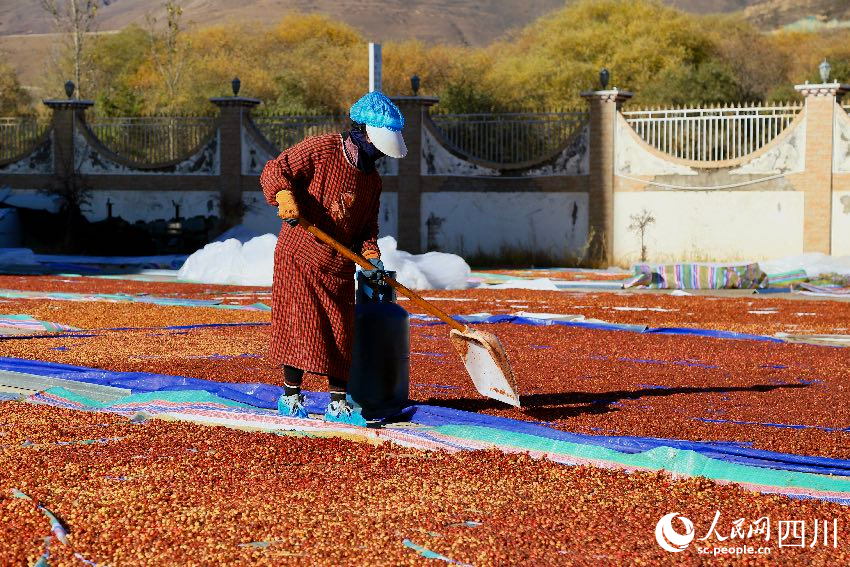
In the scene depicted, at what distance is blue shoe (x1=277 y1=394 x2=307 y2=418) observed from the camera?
6.89 metres

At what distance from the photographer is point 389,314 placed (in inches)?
275

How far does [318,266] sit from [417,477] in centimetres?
151

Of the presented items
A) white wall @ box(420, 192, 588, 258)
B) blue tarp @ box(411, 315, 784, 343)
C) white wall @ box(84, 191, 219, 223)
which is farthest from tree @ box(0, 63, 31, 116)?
blue tarp @ box(411, 315, 784, 343)

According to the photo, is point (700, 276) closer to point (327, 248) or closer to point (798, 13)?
point (327, 248)

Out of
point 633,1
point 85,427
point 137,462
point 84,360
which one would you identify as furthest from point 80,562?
point 633,1

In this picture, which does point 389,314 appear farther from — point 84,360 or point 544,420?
point 84,360

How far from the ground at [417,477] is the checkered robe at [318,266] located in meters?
0.50

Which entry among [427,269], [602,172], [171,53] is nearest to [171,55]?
[171,53]

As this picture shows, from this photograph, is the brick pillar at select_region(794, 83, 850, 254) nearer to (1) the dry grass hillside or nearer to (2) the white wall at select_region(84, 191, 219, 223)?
(2) the white wall at select_region(84, 191, 219, 223)

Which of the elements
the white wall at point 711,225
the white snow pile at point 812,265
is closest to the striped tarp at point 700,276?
the white snow pile at point 812,265

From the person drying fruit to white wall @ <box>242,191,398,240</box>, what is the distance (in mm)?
18356

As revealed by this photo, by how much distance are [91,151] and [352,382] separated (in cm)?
2136

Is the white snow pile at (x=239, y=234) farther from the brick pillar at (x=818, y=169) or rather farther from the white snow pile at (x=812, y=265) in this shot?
the brick pillar at (x=818, y=169)

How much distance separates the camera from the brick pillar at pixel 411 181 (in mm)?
24891
